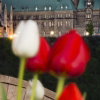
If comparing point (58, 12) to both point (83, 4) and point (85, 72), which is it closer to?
point (83, 4)

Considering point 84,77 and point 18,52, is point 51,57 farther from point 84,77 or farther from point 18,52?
point 84,77

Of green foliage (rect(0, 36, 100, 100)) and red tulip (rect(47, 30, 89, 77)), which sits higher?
red tulip (rect(47, 30, 89, 77))

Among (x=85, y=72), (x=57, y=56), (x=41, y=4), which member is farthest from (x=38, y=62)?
(x=41, y=4)

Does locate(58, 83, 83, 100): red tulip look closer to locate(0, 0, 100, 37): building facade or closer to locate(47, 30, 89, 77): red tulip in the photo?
locate(47, 30, 89, 77): red tulip

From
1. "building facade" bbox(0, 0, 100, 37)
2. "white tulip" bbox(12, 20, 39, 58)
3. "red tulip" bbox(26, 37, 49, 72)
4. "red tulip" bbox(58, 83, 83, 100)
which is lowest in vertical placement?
"building facade" bbox(0, 0, 100, 37)

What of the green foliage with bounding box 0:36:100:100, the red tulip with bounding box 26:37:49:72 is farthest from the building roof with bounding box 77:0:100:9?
the red tulip with bounding box 26:37:49:72

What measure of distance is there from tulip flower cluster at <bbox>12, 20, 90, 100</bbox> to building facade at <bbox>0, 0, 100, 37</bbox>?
92.1 meters

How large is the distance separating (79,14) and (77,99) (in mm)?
96463

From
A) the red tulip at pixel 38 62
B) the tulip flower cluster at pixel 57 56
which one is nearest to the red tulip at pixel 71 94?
the tulip flower cluster at pixel 57 56

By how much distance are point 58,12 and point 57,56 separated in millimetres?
95501

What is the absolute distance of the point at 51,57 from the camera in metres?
1.68

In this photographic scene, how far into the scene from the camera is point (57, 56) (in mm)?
1653

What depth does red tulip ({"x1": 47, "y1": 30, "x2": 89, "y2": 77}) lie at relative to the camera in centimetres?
164

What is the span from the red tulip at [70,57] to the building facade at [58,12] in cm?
9213
